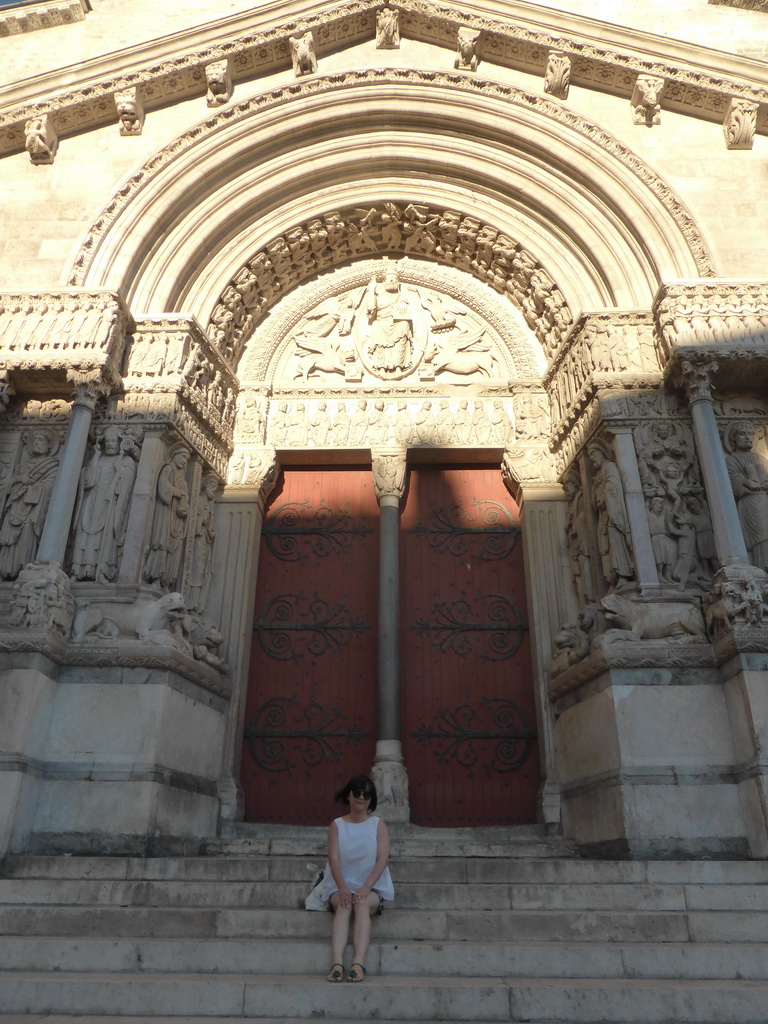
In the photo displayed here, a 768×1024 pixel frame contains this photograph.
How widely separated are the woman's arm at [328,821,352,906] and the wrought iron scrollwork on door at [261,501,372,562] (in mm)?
4233

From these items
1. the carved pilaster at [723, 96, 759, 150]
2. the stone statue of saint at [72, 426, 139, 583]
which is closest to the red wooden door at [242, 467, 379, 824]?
the stone statue of saint at [72, 426, 139, 583]

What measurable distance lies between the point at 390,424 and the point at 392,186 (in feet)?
9.75

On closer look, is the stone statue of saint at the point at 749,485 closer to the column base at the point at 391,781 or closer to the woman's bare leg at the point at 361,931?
the column base at the point at 391,781

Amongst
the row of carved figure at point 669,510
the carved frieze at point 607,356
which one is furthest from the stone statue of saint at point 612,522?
the carved frieze at point 607,356

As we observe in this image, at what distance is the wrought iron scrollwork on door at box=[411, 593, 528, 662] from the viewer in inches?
302

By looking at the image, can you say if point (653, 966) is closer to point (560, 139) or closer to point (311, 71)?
point (560, 139)

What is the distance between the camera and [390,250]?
9.50m

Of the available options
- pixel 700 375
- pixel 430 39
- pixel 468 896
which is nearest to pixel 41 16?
pixel 430 39

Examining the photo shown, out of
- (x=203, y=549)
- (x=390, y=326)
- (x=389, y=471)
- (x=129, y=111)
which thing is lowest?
(x=203, y=549)

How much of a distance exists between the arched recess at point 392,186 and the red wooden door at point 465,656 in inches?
99.0

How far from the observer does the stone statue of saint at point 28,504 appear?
651cm

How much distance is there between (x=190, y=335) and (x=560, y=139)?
4.46m

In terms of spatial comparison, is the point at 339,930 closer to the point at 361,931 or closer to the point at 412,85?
the point at 361,931

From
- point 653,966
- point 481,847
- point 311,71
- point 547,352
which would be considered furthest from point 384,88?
point 653,966
